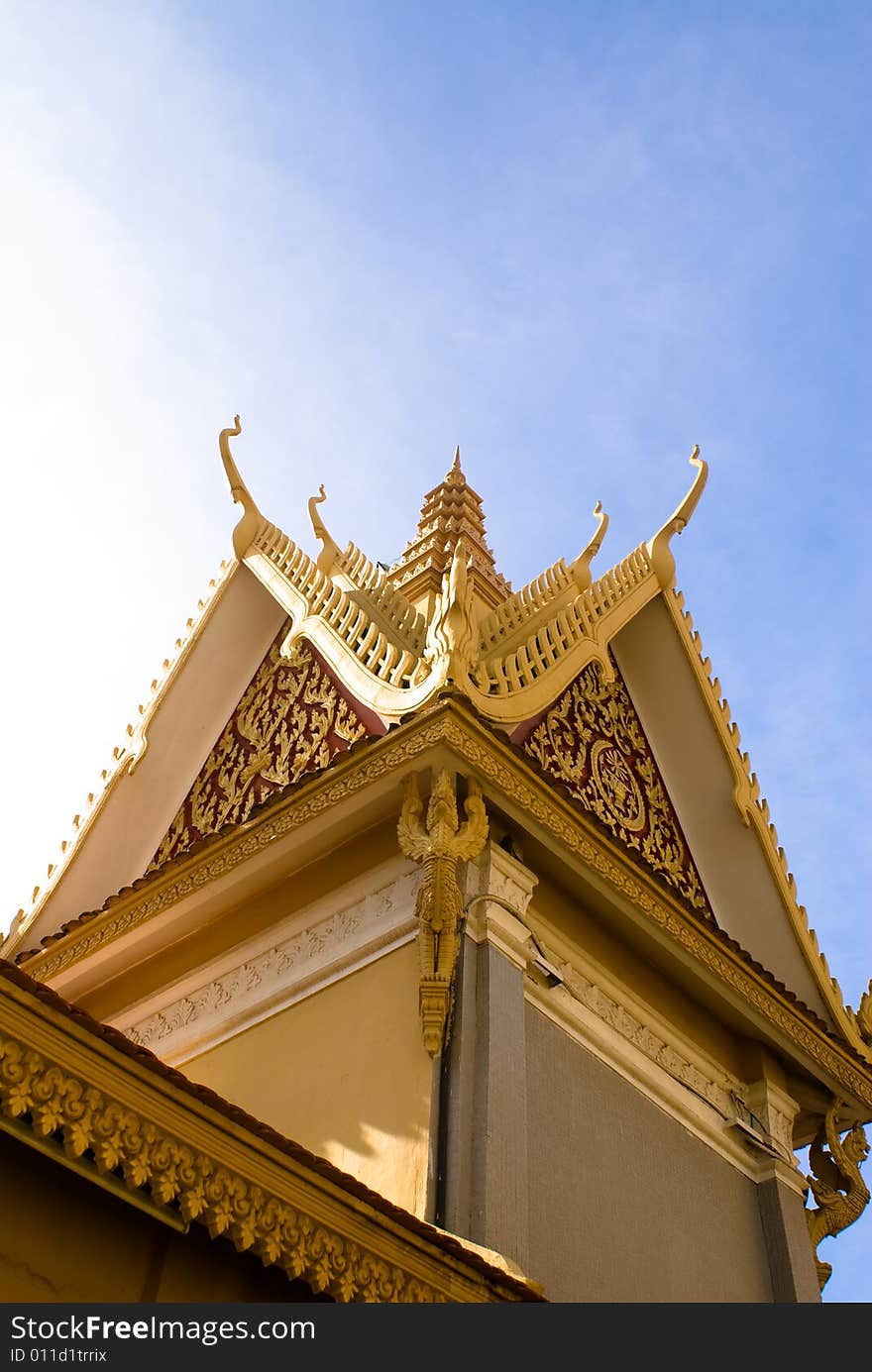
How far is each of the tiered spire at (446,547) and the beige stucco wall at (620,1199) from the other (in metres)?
3.26

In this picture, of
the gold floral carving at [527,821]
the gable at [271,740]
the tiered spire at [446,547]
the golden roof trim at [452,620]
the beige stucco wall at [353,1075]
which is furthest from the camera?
the tiered spire at [446,547]

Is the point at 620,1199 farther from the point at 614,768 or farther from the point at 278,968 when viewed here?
the point at 614,768

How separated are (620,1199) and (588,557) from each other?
3.28 meters

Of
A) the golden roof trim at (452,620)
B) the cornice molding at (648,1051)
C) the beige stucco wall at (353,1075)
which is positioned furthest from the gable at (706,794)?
the beige stucco wall at (353,1075)

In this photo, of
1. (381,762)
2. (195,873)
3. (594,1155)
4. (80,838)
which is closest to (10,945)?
(80,838)

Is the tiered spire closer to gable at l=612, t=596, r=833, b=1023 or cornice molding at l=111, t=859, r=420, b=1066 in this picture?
gable at l=612, t=596, r=833, b=1023

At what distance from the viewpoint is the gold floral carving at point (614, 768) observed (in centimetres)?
652

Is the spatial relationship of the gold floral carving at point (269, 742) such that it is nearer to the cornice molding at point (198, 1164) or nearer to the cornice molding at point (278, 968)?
the cornice molding at point (278, 968)

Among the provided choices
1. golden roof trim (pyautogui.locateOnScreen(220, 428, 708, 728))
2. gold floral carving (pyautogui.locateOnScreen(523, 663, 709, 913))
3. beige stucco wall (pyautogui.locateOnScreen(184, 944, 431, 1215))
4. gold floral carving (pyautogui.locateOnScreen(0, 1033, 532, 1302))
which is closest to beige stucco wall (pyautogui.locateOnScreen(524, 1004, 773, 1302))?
beige stucco wall (pyautogui.locateOnScreen(184, 944, 431, 1215))

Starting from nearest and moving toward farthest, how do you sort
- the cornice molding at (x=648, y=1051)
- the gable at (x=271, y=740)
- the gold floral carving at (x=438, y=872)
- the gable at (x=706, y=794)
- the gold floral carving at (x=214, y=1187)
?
1. the gold floral carving at (x=214, y=1187)
2. the gold floral carving at (x=438, y=872)
3. the cornice molding at (x=648, y=1051)
4. the gable at (x=271, y=740)
5. the gable at (x=706, y=794)

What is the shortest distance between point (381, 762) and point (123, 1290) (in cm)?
255

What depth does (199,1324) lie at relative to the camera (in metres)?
2.87

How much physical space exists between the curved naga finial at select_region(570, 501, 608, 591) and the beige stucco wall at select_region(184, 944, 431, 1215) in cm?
262

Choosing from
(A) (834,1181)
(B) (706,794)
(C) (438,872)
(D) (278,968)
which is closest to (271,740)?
(D) (278,968)
